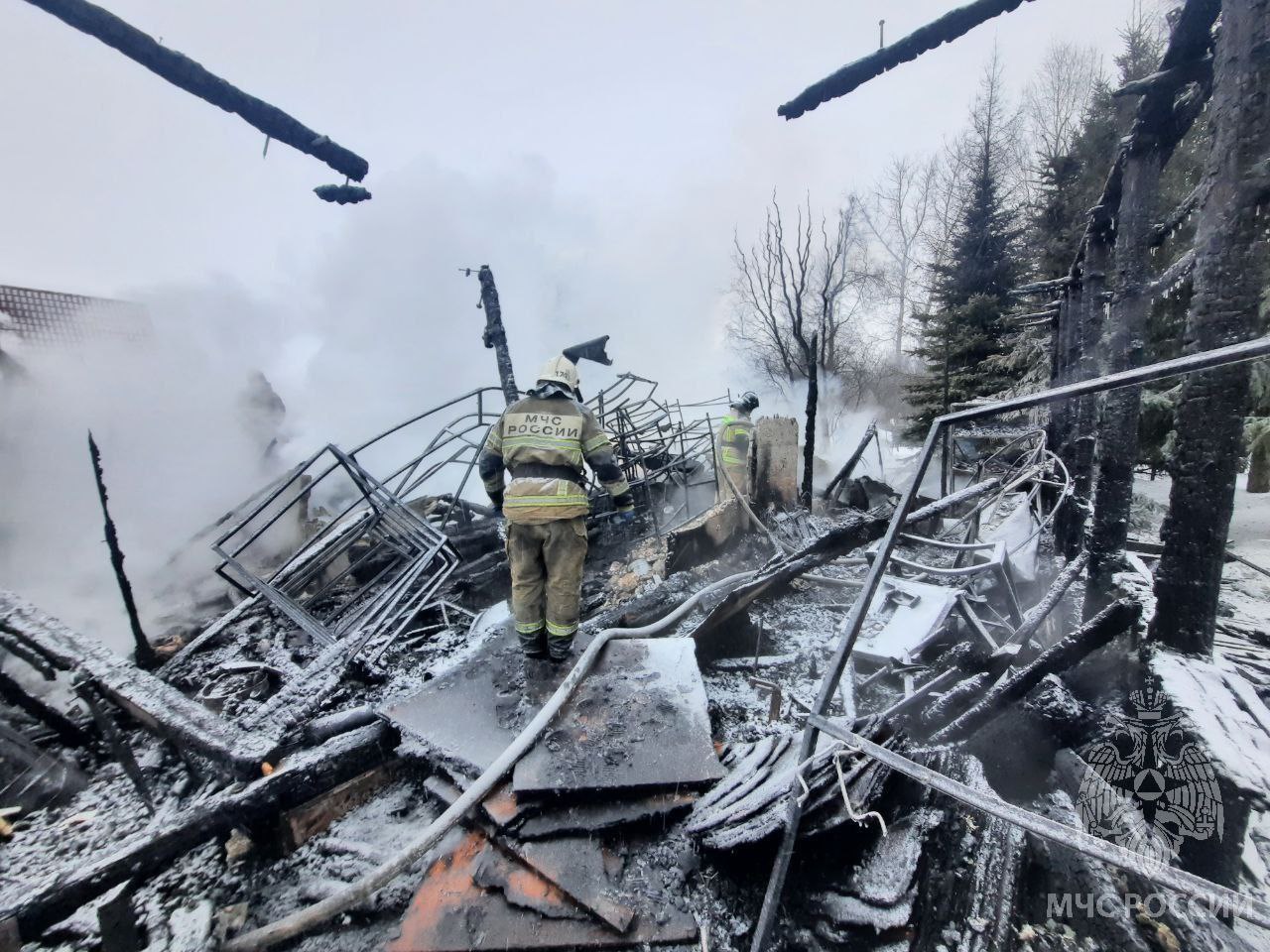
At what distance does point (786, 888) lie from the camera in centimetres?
211

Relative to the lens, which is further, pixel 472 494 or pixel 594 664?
pixel 472 494

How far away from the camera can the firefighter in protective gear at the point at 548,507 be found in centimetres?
345

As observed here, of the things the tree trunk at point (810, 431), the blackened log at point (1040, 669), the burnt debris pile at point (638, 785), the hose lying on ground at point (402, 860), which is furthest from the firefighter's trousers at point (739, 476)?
the hose lying on ground at point (402, 860)

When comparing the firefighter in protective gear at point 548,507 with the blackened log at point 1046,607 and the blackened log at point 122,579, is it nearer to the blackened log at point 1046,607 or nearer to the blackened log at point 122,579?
the blackened log at point 1046,607

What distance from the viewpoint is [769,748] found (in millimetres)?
2662

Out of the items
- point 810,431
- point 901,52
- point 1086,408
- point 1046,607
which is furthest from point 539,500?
point 810,431

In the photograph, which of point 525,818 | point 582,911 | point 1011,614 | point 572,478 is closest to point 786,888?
point 582,911

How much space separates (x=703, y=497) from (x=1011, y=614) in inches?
228

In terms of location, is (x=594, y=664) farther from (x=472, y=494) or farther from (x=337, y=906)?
(x=472, y=494)

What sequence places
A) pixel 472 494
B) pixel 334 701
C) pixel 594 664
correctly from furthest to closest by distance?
pixel 472 494 < pixel 334 701 < pixel 594 664

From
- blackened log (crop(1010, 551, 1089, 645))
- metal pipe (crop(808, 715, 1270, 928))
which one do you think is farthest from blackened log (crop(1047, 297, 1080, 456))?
metal pipe (crop(808, 715, 1270, 928))

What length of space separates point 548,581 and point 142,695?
244cm

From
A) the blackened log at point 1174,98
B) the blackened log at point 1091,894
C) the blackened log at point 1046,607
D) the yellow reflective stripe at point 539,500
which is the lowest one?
the blackened log at point 1091,894

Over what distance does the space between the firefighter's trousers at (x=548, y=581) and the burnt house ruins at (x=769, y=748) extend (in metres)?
0.22
